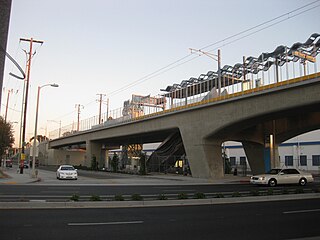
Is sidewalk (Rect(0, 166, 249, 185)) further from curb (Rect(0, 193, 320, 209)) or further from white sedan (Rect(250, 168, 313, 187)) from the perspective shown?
curb (Rect(0, 193, 320, 209))

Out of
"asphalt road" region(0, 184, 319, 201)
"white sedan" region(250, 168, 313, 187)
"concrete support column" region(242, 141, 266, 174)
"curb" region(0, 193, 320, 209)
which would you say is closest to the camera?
"curb" region(0, 193, 320, 209)

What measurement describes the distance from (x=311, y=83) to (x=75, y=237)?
930 inches

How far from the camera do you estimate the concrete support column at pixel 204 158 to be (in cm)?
3584

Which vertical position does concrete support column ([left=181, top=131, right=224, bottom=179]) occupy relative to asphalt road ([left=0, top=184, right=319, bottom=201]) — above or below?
above

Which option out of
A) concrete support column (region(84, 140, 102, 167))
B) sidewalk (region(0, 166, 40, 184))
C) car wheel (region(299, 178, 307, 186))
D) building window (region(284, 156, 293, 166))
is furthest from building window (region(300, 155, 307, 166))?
sidewalk (region(0, 166, 40, 184))

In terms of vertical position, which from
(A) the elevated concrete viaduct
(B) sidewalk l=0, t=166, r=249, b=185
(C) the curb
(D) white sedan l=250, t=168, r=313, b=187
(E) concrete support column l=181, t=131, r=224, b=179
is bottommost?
(B) sidewalk l=0, t=166, r=249, b=185

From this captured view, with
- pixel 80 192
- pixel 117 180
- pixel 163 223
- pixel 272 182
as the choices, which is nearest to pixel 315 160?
pixel 272 182

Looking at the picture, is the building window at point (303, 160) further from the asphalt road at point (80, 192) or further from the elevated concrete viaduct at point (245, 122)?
the asphalt road at point (80, 192)

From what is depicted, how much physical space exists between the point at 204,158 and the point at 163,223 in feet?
86.7

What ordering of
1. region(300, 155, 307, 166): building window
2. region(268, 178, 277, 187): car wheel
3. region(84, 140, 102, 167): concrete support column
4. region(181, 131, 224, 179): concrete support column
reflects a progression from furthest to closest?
region(84, 140, 102, 167): concrete support column, region(300, 155, 307, 166): building window, region(181, 131, 224, 179): concrete support column, region(268, 178, 277, 187): car wheel

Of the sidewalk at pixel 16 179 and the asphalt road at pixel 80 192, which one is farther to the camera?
the sidewalk at pixel 16 179

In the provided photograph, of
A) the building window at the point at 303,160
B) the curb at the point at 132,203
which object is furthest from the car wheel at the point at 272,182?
the building window at the point at 303,160

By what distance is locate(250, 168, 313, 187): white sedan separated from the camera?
89.1ft

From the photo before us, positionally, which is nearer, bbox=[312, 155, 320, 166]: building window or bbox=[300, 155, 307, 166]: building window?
bbox=[312, 155, 320, 166]: building window
